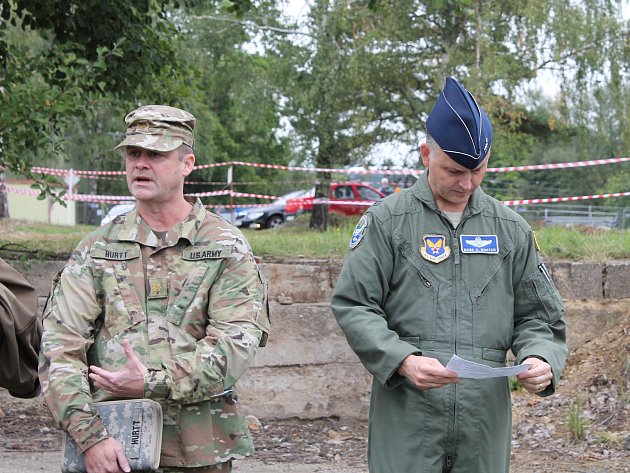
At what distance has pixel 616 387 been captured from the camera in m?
6.98

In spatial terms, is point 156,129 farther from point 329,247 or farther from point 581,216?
point 581,216

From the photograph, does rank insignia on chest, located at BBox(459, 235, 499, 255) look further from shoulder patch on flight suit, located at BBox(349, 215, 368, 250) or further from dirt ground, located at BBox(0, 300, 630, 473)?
dirt ground, located at BBox(0, 300, 630, 473)

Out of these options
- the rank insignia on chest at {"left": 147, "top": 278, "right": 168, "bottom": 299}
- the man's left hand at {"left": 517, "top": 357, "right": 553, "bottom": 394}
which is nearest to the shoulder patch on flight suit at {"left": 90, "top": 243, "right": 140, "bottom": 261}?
the rank insignia on chest at {"left": 147, "top": 278, "right": 168, "bottom": 299}

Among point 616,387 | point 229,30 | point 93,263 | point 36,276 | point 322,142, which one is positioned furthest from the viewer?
point 229,30

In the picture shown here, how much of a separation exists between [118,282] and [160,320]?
7.6 inches

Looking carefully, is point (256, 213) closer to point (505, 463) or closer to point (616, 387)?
point (616, 387)

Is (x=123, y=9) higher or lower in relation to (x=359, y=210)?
higher

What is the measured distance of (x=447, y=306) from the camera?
3018mm

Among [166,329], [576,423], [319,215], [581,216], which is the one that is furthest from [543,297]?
[581,216]

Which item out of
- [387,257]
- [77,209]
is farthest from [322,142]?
[77,209]

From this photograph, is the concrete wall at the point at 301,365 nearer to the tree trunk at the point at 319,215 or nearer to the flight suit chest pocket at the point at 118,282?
the flight suit chest pocket at the point at 118,282

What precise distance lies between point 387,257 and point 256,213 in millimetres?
23226

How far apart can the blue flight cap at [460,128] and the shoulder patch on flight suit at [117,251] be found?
110 centimetres

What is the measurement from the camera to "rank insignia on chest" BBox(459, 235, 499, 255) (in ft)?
10.1
